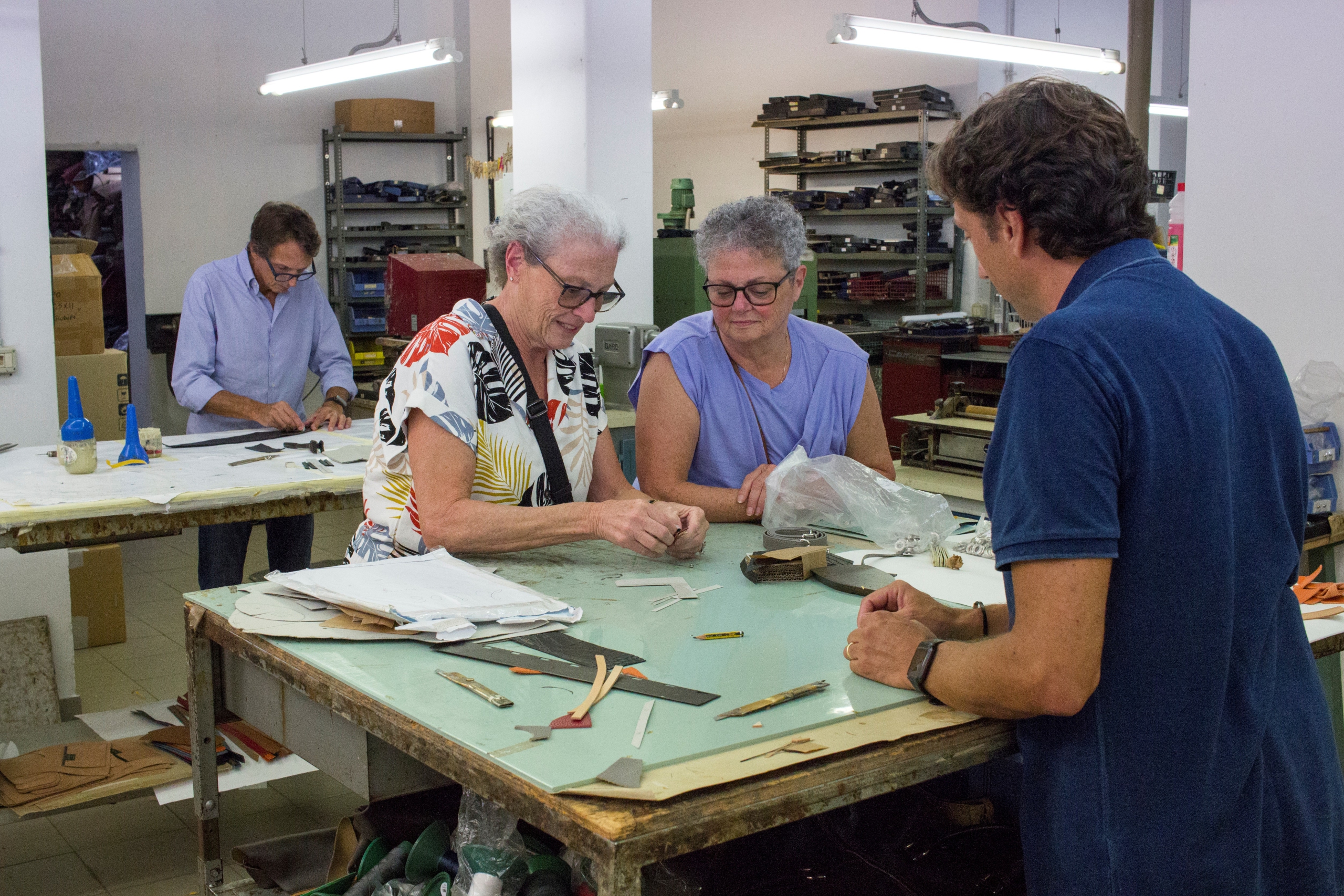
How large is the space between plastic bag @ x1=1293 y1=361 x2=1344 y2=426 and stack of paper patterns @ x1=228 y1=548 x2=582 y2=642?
2.61m

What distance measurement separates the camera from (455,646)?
1.65m

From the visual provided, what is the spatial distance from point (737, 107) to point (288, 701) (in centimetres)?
877

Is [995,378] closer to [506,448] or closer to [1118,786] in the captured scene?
[506,448]

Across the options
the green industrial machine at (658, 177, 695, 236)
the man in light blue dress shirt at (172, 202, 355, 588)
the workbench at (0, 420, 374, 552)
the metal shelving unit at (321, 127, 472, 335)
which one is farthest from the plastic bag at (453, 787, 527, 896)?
the metal shelving unit at (321, 127, 472, 335)

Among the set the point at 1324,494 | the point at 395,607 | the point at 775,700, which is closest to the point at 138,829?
the point at 395,607

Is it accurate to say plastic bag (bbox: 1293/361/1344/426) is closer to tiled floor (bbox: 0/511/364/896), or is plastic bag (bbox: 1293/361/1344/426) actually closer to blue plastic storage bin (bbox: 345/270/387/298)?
tiled floor (bbox: 0/511/364/896)

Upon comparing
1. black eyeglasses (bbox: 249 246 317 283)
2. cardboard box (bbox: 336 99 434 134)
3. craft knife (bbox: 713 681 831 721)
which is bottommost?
craft knife (bbox: 713 681 831 721)

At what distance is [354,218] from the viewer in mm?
8891

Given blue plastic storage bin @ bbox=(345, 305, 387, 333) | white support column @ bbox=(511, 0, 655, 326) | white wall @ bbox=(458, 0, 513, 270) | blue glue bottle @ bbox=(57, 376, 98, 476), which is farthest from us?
white wall @ bbox=(458, 0, 513, 270)

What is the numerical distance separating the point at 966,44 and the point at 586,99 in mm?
1704

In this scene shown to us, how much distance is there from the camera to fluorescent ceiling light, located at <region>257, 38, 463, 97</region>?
5.43 metres

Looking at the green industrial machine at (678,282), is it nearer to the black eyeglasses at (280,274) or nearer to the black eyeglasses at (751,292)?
the black eyeglasses at (280,274)

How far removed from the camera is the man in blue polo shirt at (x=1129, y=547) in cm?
120

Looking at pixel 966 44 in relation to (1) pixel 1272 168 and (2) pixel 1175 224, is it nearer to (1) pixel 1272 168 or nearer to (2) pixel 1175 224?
(1) pixel 1272 168
